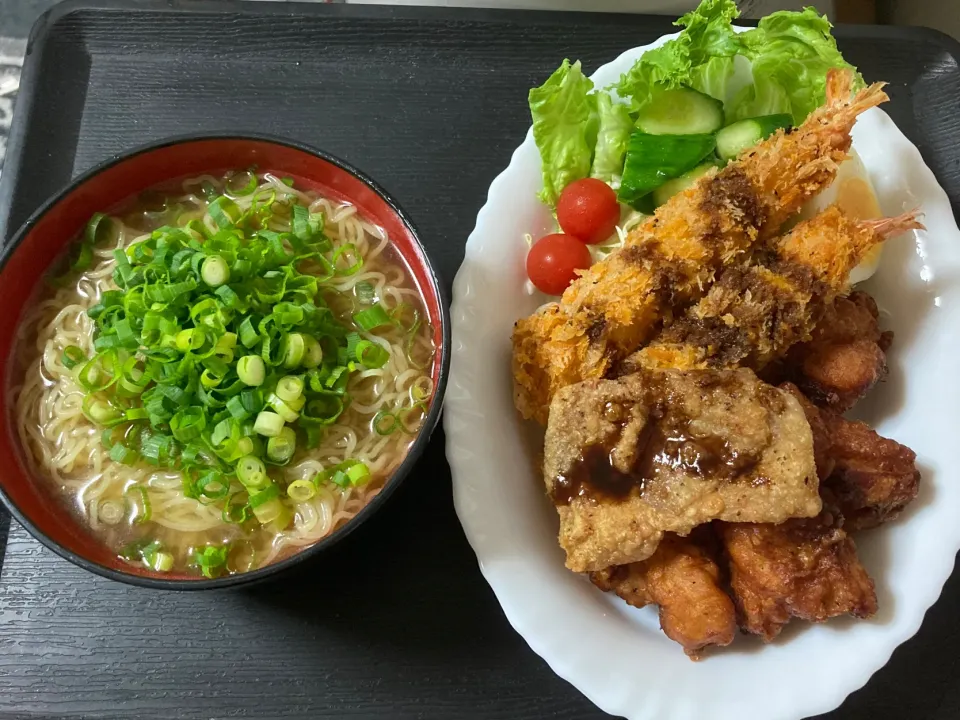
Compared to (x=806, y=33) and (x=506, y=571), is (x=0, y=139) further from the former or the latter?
(x=806, y=33)

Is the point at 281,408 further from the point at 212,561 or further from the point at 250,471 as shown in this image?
the point at 212,561

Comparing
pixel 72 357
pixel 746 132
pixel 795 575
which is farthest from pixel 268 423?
pixel 746 132

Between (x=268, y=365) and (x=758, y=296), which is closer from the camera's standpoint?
(x=268, y=365)

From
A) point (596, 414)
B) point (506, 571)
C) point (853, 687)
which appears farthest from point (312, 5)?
→ point (853, 687)

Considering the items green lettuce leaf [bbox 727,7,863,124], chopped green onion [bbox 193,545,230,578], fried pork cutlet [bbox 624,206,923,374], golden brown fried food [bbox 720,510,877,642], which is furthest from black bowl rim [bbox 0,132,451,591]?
green lettuce leaf [bbox 727,7,863,124]

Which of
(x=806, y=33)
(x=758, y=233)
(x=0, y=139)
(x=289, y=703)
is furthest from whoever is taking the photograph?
(x=0, y=139)

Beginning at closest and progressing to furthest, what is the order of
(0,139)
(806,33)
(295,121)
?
1. (806,33)
2. (295,121)
3. (0,139)
